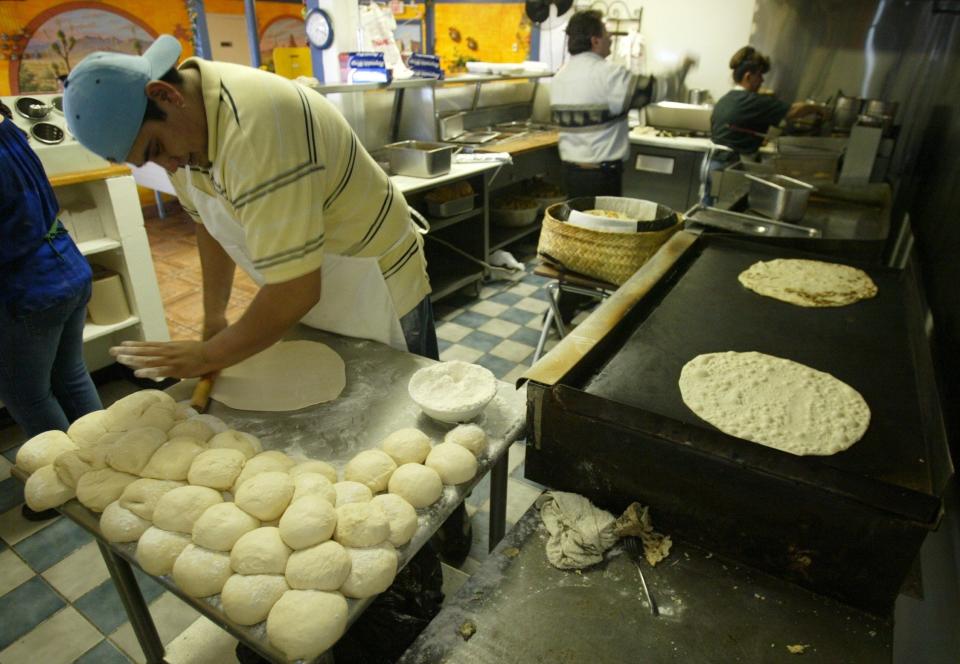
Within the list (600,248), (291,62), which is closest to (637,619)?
(600,248)

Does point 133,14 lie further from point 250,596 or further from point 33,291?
point 250,596

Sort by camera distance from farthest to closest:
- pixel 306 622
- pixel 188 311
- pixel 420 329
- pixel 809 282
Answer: pixel 188 311 < pixel 809 282 < pixel 420 329 < pixel 306 622

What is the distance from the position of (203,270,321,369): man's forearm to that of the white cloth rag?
0.71m

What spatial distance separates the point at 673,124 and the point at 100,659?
17.5 ft

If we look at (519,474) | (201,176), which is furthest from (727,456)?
(519,474)


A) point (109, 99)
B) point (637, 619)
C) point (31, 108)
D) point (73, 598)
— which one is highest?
point (109, 99)

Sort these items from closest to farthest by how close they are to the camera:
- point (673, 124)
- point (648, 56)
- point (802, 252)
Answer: point (802, 252) < point (673, 124) < point (648, 56)

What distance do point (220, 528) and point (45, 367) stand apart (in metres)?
1.51

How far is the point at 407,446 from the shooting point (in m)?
1.23

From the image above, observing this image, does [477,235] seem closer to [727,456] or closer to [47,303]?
[47,303]

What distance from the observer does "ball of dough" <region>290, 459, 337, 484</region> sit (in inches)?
46.0

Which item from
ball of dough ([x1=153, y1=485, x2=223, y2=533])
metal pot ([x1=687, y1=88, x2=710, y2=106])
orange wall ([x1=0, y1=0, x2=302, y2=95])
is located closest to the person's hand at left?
ball of dough ([x1=153, y1=485, x2=223, y2=533])

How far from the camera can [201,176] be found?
1.42m

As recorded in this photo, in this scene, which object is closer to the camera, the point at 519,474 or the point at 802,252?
the point at 802,252
